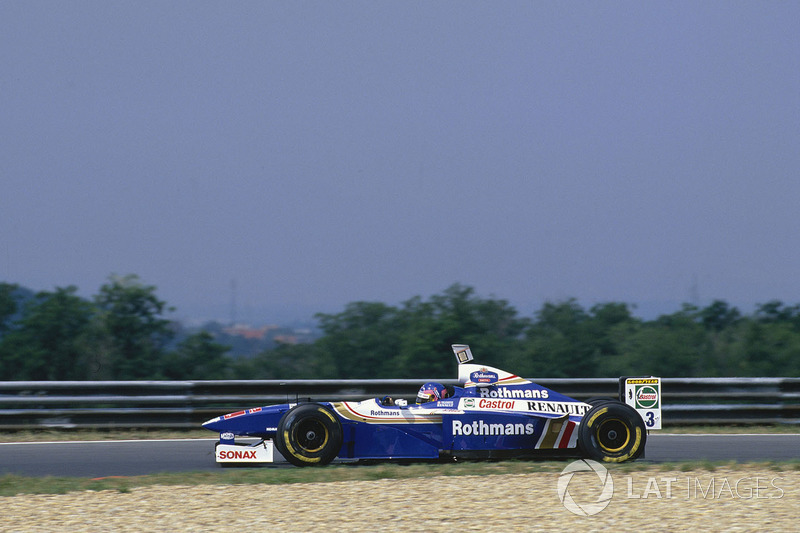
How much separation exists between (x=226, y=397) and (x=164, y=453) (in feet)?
7.27

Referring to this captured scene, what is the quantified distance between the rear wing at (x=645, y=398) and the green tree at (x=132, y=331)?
11.2m

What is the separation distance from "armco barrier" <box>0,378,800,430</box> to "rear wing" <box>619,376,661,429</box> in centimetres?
316

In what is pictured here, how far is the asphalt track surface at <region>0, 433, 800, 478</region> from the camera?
985 centimetres

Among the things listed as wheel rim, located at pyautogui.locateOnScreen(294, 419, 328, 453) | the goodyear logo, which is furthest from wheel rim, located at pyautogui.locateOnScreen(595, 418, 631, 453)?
wheel rim, located at pyautogui.locateOnScreen(294, 419, 328, 453)

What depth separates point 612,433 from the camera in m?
9.53

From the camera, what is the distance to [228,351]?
18.9m

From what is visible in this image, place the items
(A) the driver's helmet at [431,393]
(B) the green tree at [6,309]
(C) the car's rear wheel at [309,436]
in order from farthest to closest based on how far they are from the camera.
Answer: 1. (B) the green tree at [6,309]
2. (A) the driver's helmet at [431,393]
3. (C) the car's rear wheel at [309,436]

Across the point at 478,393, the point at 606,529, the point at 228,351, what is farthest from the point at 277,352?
the point at 606,529

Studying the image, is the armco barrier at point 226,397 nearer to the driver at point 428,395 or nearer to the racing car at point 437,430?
the driver at point 428,395

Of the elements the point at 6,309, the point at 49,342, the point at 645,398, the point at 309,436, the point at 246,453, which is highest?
the point at 6,309

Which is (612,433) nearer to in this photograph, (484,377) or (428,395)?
(484,377)

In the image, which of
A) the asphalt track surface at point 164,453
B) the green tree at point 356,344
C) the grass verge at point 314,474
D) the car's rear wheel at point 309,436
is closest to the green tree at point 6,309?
the green tree at point 356,344

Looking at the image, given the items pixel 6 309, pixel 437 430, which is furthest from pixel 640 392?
pixel 6 309

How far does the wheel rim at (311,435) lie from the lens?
30.9 feet
